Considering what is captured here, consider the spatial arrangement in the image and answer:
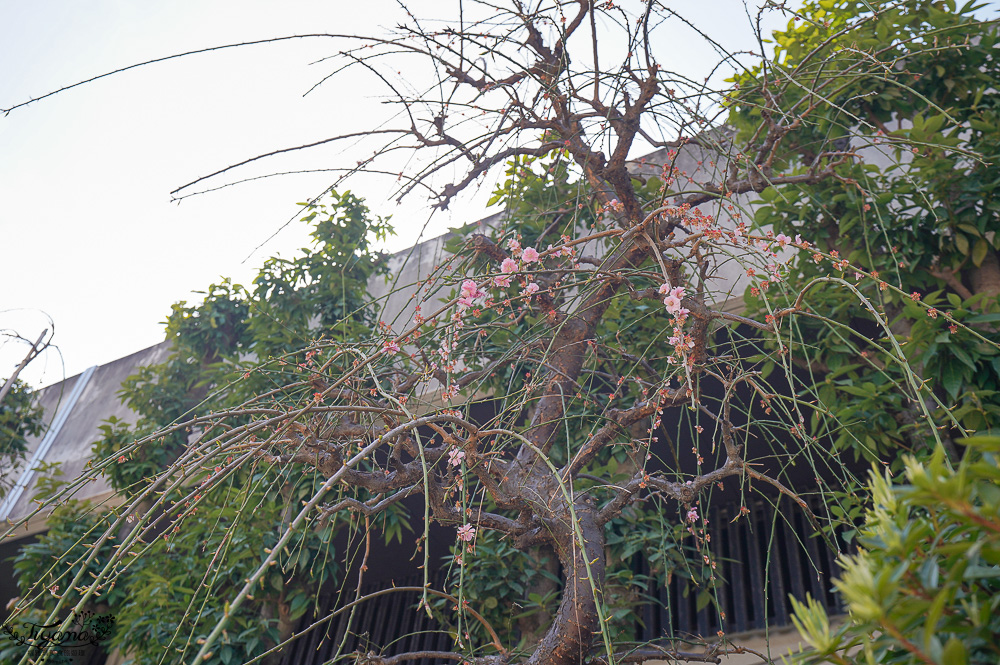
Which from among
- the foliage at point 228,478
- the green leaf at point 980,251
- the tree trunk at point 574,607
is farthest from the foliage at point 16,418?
the green leaf at point 980,251

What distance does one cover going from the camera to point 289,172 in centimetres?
155

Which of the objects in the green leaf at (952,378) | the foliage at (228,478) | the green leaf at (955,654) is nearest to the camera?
the green leaf at (955,654)

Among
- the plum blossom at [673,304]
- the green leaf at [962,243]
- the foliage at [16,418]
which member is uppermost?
the foliage at [16,418]

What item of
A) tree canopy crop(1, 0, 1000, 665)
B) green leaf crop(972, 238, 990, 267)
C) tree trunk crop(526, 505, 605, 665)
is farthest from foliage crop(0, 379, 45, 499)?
green leaf crop(972, 238, 990, 267)

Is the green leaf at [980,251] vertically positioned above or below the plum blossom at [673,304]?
below

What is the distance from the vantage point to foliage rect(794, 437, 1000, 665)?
48 centimetres

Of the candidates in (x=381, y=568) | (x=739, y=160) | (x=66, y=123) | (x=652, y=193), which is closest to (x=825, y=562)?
(x=652, y=193)

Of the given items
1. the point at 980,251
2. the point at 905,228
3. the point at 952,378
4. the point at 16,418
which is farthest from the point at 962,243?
the point at 16,418

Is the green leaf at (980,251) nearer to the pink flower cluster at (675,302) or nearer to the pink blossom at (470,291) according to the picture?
the pink flower cluster at (675,302)

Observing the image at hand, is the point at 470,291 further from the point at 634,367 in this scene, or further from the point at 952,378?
the point at 952,378

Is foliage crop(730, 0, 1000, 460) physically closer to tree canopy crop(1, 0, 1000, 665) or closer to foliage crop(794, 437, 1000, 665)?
tree canopy crop(1, 0, 1000, 665)

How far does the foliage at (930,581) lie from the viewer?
0.48 meters

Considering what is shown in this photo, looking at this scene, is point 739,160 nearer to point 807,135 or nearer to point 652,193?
point 652,193

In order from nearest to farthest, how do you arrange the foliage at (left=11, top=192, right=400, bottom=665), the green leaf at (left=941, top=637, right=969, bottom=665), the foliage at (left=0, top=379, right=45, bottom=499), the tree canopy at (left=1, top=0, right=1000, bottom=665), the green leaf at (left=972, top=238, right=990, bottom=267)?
1. the green leaf at (left=941, top=637, right=969, bottom=665)
2. the tree canopy at (left=1, top=0, right=1000, bottom=665)
3. the green leaf at (left=972, top=238, right=990, bottom=267)
4. the foliage at (left=11, top=192, right=400, bottom=665)
5. the foliage at (left=0, top=379, right=45, bottom=499)
